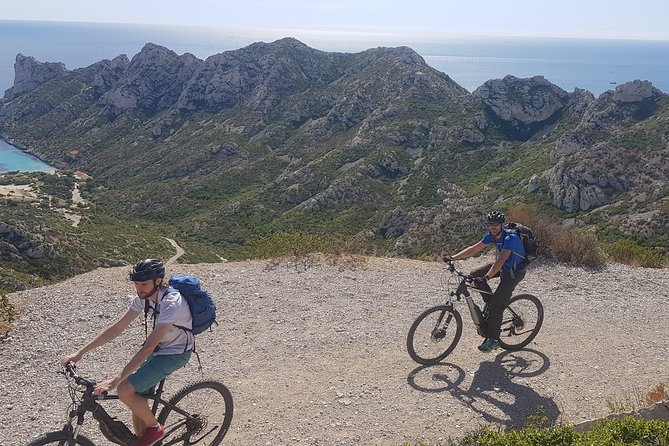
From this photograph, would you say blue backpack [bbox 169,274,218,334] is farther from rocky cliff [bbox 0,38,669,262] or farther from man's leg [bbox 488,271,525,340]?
rocky cliff [bbox 0,38,669,262]

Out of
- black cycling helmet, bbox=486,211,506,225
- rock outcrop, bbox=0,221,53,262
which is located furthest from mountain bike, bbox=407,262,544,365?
rock outcrop, bbox=0,221,53,262

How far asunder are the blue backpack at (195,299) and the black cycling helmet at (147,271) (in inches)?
6.8

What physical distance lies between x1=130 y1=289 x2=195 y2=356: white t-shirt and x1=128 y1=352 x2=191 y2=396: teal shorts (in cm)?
6

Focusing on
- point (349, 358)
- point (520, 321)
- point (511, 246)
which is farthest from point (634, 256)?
point (349, 358)

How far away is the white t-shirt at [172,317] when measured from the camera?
13.9 feet

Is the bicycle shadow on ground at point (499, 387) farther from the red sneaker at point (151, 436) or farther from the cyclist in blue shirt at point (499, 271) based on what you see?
the red sneaker at point (151, 436)

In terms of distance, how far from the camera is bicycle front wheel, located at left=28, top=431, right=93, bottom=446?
3.96 meters

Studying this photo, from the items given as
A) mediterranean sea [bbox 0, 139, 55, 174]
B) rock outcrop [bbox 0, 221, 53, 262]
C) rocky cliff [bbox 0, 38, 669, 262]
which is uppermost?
rocky cliff [bbox 0, 38, 669, 262]

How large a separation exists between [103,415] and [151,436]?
1.60ft

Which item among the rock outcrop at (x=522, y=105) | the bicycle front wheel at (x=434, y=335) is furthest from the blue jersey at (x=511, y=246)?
the rock outcrop at (x=522, y=105)

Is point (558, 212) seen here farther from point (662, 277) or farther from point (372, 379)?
point (372, 379)

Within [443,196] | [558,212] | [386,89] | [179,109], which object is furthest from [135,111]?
[558,212]

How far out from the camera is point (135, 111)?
430 feet

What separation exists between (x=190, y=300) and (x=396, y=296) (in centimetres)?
672
